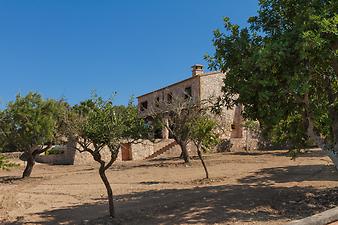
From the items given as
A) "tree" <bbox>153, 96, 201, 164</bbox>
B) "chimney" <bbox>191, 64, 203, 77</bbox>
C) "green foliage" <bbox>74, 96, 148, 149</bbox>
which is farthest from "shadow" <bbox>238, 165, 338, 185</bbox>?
"chimney" <bbox>191, 64, 203, 77</bbox>

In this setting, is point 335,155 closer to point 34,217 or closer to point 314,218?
point 314,218

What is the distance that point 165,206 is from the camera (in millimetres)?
14359

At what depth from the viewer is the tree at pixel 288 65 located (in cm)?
1088

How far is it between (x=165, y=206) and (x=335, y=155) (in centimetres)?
615

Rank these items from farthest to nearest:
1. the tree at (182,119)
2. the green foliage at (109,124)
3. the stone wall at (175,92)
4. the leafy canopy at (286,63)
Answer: the stone wall at (175,92) < the tree at (182,119) < the green foliage at (109,124) < the leafy canopy at (286,63)

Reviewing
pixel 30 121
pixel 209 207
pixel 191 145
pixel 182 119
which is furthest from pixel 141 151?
pixel 209 207

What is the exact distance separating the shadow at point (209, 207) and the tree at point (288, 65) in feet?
7.43

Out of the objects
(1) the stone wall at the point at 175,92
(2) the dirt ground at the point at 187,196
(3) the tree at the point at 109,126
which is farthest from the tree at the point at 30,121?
(3) the tree at the point at 109,126

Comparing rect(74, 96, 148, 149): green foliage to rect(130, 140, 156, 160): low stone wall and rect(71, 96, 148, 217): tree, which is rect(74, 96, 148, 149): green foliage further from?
rect(130, 140, 156, 160): low stone wall

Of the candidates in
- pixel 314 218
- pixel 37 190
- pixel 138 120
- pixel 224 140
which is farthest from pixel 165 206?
pixel 224 140

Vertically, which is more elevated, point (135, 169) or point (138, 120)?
point (138, 120)

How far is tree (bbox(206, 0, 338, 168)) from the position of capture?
A: 10.9 m

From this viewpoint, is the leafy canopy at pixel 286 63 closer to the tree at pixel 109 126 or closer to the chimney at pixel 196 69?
the tree at pixel 109 126

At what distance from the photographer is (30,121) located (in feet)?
87.1
